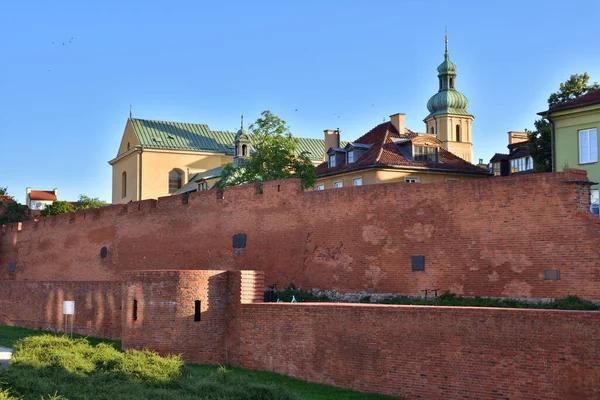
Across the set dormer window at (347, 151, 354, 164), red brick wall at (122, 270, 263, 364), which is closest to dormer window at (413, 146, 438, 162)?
dormer window at (347, 151, 354, 164)

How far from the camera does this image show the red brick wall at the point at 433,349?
1372cm

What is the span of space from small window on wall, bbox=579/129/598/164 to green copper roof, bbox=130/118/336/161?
33.0 m

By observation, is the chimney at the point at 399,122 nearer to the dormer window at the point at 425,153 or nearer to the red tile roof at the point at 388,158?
the red tile roof at the point at 388,158

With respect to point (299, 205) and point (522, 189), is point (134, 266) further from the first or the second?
point (522, 189)

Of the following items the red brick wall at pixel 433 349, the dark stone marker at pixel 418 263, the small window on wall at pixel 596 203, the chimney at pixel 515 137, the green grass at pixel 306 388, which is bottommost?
the green grass at pixel 306 388

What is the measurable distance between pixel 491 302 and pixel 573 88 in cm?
1659

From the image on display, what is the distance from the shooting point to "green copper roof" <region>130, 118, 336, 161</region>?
57781mm

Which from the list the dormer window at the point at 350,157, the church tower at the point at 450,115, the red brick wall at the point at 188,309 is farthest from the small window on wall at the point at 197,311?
the church tower at the point at 450,115

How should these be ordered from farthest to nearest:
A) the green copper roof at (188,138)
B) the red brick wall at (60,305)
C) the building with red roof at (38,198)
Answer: the building with red roof at (38,198)
the green copper roof at (188,138)
the red brick wall at (60,305)

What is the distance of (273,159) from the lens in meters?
33.9

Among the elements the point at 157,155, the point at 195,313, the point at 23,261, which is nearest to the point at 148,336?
the point at 195,313

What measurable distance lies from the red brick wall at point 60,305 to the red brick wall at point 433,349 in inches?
254

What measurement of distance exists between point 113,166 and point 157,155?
612 centimetres

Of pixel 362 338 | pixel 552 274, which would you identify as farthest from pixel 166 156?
pixel 362 338
